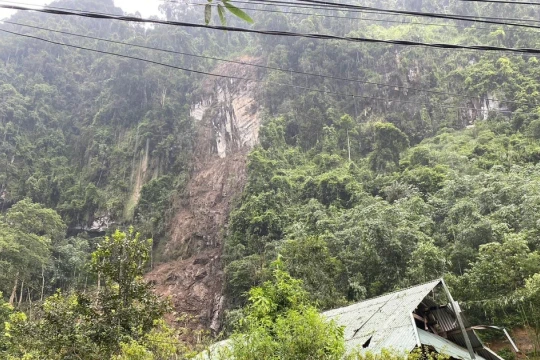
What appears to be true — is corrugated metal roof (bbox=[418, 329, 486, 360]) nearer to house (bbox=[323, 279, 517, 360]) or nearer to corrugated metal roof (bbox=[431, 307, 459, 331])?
house (bbox=[323, 279, 517, 360])

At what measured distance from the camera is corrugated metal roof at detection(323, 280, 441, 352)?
7.58 m

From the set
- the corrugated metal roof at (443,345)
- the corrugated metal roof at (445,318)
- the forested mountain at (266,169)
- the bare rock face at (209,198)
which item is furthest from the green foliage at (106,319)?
the bare rock face at (209,198)

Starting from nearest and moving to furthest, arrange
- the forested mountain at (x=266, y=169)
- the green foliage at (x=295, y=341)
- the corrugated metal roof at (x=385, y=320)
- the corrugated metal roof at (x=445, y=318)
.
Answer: the green foliage at (x=295, y=341) → the corrugated metal roof at (x=385, y=320) → the corrugated metal roof at (x=445, y=318) → the forested mountain at (x=266, y=169)

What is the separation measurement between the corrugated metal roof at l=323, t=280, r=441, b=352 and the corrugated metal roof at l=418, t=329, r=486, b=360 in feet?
1.79

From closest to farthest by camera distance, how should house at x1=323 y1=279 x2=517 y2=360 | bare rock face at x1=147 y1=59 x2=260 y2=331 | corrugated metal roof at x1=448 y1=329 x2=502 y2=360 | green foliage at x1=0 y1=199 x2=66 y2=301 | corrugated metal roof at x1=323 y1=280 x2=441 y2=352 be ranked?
corrugated metal roof at x1=323 y1=280 x2=441 y2=352 < house at x1=323 y1=279 x2=517 y2=360 < corrugated metal roof at x1=448 y1=329 x2=502 y2=360 < green foliage at x1=0 y1=199 x2=66 y2=301 < bare rock face at x1=147 y1=59 x2=260 y2=331

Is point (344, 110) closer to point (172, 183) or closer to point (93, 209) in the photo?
point (172, 183)

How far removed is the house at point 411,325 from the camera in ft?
25.4

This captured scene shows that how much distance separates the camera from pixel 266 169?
31.6 meters

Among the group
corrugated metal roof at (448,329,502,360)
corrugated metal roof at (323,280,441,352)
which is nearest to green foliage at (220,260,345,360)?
corrugated metal roof at (323,280,441,352)

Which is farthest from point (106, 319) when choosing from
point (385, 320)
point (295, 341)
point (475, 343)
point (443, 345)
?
point (475, 343)

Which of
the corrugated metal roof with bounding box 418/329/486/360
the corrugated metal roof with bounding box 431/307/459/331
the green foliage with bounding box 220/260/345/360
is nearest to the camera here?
the green foliage with bounding box 220/260/345/360

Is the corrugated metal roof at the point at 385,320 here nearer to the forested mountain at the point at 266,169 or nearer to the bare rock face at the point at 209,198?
the forested mountain at the point at 266,169

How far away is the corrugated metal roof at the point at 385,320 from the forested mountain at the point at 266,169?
1.98 meters

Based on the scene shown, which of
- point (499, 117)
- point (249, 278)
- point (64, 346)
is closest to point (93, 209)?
point (249, 278)
